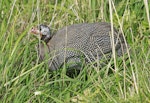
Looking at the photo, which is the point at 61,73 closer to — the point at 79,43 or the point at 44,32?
the point at 79,43

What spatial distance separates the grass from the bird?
0.08 m

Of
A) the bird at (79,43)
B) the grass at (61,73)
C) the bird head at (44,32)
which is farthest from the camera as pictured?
the bird head at (44,32)

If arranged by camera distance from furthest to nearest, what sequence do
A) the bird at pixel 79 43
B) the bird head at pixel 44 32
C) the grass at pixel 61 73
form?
the bird head at pixel 44 32 → the bird at pixel 79 43 → the grass at pixel 61 73

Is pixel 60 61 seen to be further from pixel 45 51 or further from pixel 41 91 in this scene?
pixel 41 91

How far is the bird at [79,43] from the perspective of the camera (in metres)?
3.95

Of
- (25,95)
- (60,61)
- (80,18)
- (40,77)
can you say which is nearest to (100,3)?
(80,18)

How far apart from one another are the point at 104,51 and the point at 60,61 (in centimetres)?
33

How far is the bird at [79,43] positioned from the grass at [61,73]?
0.27 ft

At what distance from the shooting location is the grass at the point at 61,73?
304 cm

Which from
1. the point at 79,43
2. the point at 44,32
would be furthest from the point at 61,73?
the point at 44,32

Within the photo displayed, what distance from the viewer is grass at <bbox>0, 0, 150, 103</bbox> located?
304 centimetres

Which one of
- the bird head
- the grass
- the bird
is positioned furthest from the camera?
the bird head

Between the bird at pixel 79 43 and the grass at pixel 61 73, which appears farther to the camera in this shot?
the bird at pixel 79 43

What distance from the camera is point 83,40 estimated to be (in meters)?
4.09
